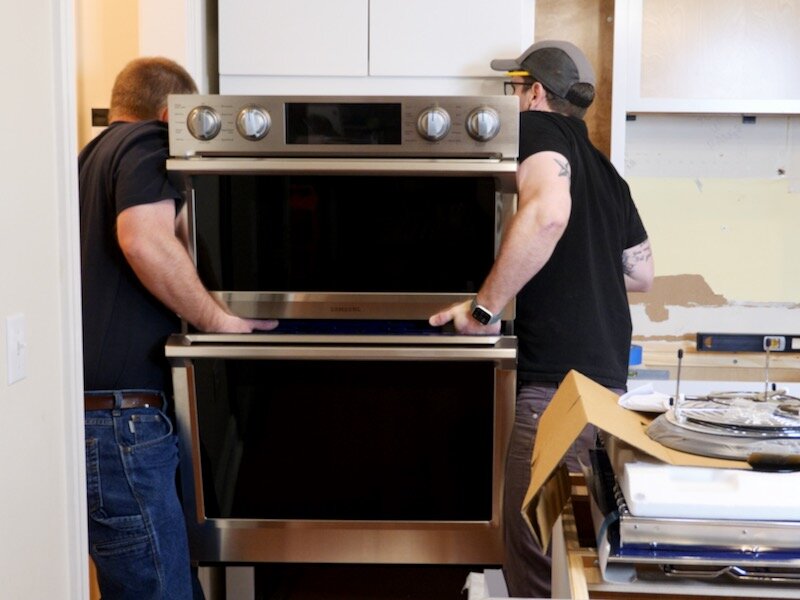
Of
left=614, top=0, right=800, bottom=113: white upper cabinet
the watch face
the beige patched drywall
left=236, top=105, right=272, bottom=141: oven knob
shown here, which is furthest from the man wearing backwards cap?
the beige patched drywall

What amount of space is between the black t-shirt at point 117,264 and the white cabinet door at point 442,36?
2.16ft

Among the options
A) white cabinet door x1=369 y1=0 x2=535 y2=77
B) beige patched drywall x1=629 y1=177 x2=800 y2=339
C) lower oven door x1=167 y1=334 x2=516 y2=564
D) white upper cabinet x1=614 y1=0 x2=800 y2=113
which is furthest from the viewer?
beige patched drywall x1=629 y1=177 x2=800 y2=339

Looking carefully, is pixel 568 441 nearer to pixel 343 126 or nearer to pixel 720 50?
pixel 343 126

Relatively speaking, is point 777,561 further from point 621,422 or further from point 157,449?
point 157,449

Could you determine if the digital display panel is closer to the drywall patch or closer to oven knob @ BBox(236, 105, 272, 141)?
oven knob @ BBox(236, 105, 272, 141)

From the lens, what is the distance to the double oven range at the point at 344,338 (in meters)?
1.94

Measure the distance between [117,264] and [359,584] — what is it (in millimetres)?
1040

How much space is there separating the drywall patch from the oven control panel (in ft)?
3.36

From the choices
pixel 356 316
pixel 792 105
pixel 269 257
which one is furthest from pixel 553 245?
pixel 792 105

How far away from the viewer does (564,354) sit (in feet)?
6.64

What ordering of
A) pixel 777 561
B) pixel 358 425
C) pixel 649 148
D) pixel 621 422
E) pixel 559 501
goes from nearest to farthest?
pixel 777 561 → pixel 621 422 → pixel 559 501 → pixel 358 425 → pixel 649 148

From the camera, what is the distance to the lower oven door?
201cm

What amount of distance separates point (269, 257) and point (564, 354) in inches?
23.6

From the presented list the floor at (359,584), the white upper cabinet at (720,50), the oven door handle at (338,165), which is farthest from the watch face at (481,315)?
the white upper cabinet at (720,50)
